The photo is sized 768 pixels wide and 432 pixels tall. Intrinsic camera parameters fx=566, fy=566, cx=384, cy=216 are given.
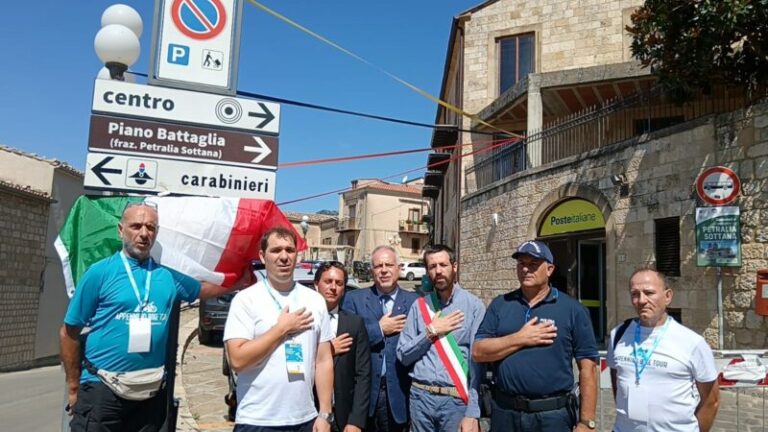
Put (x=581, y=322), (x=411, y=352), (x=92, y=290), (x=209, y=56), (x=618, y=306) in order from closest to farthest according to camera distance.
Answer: (x=92, y=290) < (x=581, y=322) < (x=411, y=352) < (x=209, y=56) < (x=618, y=306)

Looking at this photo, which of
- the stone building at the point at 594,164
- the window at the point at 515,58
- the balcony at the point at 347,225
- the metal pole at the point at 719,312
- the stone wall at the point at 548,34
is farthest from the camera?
the balcony at the point at 347,225

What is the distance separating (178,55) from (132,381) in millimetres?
2539

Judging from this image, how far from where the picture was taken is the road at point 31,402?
691 cm

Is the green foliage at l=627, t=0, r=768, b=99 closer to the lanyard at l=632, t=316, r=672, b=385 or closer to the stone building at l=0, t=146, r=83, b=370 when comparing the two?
the lanyard at l=632, t=316, r=672, b=385

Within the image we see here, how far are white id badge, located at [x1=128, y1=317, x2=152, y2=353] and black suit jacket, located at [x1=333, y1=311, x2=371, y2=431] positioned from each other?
112 cm

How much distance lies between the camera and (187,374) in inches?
380

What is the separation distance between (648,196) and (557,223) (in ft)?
9.23

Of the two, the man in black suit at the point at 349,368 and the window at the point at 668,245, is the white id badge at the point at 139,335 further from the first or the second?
the window at the point at 668,245

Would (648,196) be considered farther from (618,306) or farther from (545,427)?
(545,427)

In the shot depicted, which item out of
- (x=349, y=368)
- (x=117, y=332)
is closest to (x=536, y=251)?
(x=349, y=368)

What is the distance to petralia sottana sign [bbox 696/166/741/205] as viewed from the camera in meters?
7.90

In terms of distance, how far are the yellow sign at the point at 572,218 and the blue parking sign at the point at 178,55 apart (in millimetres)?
8951

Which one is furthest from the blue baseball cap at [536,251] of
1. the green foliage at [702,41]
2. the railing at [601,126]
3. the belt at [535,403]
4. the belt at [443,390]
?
the railing at [601,126]

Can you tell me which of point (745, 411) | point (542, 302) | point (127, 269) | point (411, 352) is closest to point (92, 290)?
point (127, 269)
